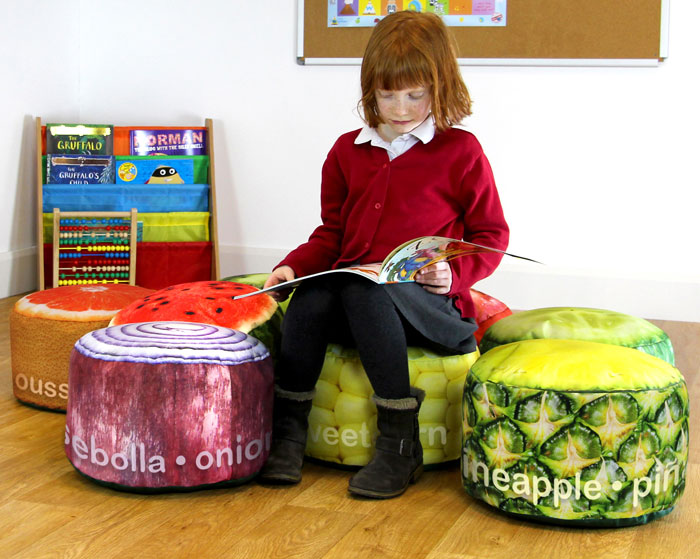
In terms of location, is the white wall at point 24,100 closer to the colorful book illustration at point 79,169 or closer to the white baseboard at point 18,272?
the white baseboard at point 18,272

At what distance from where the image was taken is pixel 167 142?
134 inches

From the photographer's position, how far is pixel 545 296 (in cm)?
323

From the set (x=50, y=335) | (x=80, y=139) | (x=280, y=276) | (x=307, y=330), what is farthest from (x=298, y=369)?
(x=80, y=139)

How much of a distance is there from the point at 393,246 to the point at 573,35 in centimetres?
180

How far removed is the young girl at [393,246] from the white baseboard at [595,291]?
163 centimetres

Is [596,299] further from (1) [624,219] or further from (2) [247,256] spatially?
(2) [247,256]

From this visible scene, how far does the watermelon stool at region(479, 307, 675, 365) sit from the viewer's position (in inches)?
64.4

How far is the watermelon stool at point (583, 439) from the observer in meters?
1.28

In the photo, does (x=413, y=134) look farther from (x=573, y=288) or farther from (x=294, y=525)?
(x=573, y=288)

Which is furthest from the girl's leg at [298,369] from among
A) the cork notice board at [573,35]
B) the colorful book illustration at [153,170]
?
the colorful book illustration at [153,170]

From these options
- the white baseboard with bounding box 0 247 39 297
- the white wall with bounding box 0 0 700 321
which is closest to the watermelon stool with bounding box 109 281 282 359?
the white wall with bounding box 0 0 700 321

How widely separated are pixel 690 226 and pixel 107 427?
230cm

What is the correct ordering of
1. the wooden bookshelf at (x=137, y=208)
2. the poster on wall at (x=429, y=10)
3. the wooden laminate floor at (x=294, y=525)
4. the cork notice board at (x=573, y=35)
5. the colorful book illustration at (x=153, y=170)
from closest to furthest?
the wooden laminate floor at (x=294, y=525), the cork notice board at (x=573, y=35), the poster on wall at (x=429, y=10), the wooden bookshelf at (x=137, y=208), the colorful book illustration at (x=153, y=170)

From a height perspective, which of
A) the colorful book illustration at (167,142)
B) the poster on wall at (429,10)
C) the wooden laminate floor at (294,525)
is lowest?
the wooden laminate floor at (294,525)
